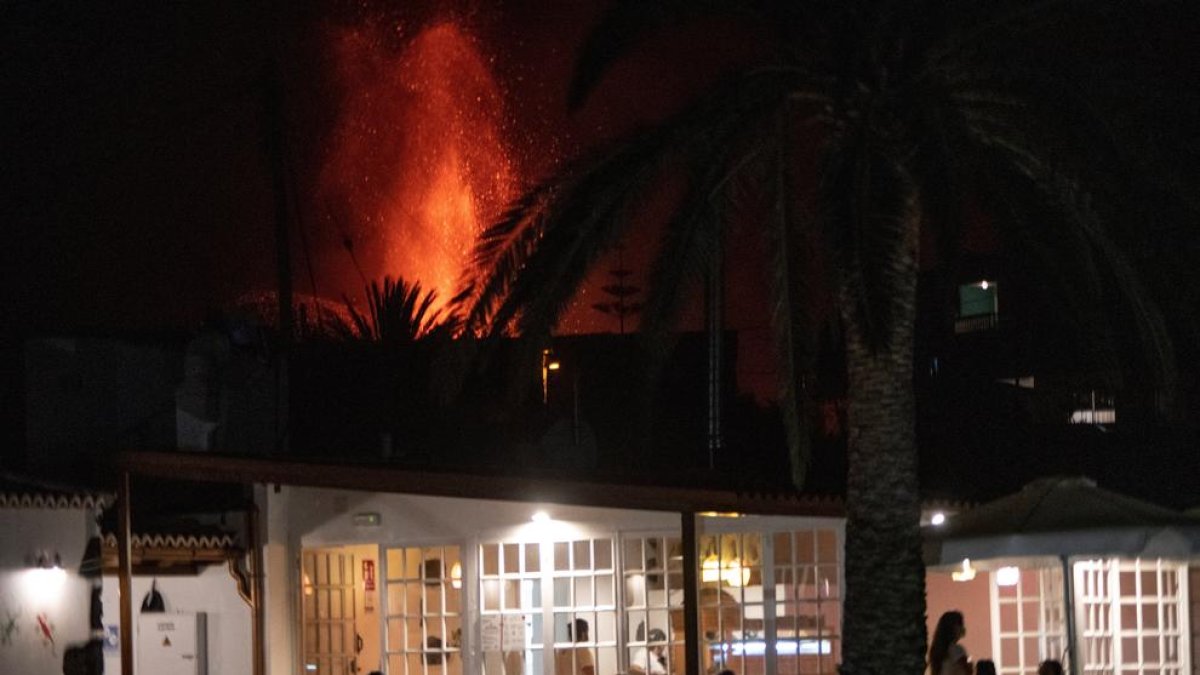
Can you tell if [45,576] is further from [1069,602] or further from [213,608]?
[1069,602]

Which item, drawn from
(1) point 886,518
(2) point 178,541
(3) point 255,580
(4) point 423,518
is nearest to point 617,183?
(1) point 886,518

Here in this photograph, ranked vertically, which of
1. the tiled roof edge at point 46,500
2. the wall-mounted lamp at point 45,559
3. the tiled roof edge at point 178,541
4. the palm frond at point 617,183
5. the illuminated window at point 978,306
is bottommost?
the wall-mounted lamp at point 45,559

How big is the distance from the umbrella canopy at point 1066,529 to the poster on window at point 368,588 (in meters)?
7.75

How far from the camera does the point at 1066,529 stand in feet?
43.4

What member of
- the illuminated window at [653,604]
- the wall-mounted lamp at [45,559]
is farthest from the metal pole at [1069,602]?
the wall-mounted lamp at [45,559]

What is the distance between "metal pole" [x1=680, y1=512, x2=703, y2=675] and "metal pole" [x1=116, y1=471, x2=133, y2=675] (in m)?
5.16

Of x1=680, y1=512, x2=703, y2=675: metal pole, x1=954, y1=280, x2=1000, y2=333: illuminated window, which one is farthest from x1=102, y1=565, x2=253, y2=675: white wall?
x1=954, y1=280, x2=1000, y2=333: illuminated window

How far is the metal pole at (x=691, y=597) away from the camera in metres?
14.6

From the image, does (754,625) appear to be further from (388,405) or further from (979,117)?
(388,405)

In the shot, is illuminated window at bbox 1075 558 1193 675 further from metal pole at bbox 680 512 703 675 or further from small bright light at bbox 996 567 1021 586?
metal pole at bbox 680 512 703 675

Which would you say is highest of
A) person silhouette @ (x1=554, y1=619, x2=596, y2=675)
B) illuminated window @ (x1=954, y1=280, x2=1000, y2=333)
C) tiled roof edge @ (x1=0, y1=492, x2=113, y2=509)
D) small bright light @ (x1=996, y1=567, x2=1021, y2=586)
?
illuminated window @ (x1=954, y1=280, x2=1000, y2=333)

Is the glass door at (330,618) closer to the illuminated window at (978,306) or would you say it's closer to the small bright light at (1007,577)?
the small bright light at (1007,577)

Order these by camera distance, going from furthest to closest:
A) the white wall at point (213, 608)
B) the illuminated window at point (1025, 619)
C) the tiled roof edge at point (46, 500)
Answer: the white wall at point (213, 608) → the tiled roof edge at point (46, 500) → the illuminated window at point (1025, 619)

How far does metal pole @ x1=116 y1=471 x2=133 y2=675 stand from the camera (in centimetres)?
1653
